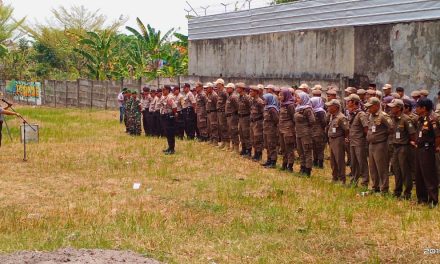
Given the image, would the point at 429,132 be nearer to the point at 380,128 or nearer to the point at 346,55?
the point at 380,128

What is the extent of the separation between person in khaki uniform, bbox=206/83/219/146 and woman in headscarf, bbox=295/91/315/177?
4794 millimetres

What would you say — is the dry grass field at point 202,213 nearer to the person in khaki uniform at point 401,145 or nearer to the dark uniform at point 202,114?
the person in khaki uniform at point 401,145

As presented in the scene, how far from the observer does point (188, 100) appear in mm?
19031

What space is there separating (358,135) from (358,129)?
110 millimetres

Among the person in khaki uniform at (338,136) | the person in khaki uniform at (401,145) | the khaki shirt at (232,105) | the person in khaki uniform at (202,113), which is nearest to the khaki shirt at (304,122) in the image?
the person in khaki uniform at (338,136)

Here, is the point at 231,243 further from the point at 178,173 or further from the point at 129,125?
the point at 129,125

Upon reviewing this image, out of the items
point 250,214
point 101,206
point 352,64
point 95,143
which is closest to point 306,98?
point 250,214

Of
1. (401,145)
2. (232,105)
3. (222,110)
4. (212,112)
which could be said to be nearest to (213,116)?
(212,112)

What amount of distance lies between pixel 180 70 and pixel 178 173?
73.1ft

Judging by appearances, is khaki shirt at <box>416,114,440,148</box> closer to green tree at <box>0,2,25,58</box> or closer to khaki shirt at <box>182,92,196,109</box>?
khaki shirt at <box>182,92,196,109</box>

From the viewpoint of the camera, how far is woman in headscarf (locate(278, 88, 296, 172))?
43.4 feet

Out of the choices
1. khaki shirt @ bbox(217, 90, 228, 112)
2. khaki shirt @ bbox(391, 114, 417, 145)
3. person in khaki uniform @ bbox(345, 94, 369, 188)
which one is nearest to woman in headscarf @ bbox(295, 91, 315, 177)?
person in khaki uniform @ bbox(345, 94, 369, 188)

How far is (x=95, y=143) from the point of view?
59.2ft

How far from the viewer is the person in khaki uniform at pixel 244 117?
50.3 feet
